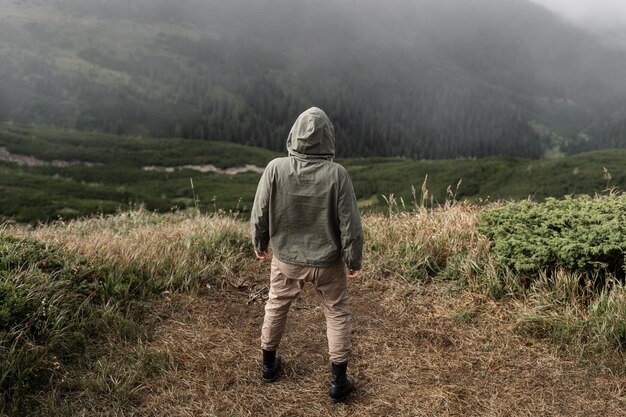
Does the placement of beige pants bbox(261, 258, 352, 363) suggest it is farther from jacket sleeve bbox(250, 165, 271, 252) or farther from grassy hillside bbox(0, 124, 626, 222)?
grassy hillside bbox(0, 124, 626, 222)

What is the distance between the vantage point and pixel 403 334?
5848mm

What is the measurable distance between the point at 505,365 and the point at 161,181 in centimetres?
11198

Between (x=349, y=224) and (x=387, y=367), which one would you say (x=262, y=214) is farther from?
(x=387, y=367)

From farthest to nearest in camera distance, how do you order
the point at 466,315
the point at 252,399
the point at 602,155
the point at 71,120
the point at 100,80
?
the point at 100,80, the point at 71,120, the point at 602,155, the point at 466,315, the point at 252,399

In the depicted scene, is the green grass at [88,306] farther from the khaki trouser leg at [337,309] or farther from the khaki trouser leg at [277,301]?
the khaki trouser leg at [337,309]

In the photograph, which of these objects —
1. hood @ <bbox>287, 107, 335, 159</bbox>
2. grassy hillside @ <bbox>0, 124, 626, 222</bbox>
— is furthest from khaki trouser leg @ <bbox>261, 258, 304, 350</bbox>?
grassy hillside @ <bbox>0, 124, 626, 222</bbox>

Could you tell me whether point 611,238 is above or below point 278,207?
below

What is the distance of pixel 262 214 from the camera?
15.0 feet

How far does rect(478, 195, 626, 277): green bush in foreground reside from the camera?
226 inches

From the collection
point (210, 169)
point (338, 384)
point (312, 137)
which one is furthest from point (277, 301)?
point (210, 169)

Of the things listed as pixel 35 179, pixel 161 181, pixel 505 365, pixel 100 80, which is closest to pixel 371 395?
pixel 505 365

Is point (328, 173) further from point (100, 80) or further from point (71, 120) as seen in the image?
point (100, 80)

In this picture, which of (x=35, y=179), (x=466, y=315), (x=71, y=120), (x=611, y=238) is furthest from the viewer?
(x=71, y=120)

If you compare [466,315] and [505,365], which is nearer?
[505,365]
